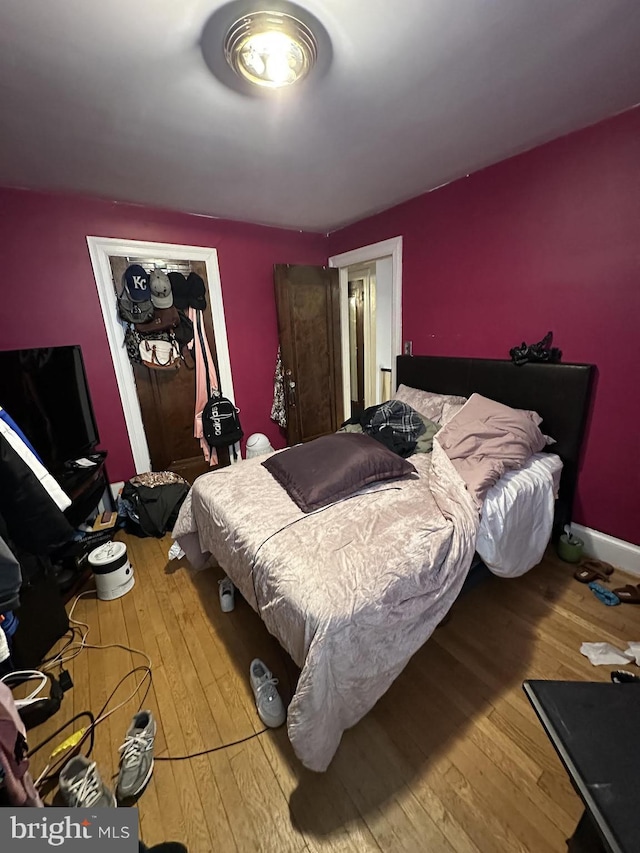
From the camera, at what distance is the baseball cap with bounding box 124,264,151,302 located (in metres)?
2.55

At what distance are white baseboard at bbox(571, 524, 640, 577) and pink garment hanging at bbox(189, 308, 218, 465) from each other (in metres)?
3.01

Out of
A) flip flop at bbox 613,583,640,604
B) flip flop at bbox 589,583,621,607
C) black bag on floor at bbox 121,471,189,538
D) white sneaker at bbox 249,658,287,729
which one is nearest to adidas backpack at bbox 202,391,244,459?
black bag on floor at bbox 121,471,189,538

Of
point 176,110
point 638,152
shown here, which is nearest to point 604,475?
point 638,152

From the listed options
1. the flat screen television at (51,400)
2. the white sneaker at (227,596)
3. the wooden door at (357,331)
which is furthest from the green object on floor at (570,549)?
the flat screen television at (51,400)

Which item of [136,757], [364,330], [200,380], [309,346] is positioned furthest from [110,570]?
[364,330]

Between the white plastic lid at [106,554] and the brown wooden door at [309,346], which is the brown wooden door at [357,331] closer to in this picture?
the brown wooden door at [309,346]

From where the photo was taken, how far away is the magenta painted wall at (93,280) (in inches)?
87.7

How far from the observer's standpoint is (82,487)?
202 centimetres

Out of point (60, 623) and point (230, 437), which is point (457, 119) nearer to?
point (230, 437)

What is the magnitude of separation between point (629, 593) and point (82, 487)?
3180 millimetres

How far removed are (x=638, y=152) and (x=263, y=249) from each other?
105 inches

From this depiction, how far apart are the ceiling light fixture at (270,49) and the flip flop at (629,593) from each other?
9.30ft

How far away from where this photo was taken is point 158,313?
2711mm

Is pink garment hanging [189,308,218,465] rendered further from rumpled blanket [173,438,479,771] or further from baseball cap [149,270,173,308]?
rumpled blanket [173,438,479,771]
